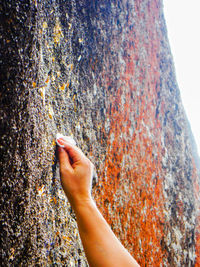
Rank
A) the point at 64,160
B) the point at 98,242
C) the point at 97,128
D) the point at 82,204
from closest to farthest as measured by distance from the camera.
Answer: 1. the point at 98,242
2. the point at 82,204
3. the point at 64,160
4. the point at 97,128

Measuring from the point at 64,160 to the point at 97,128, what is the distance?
2.08 ft

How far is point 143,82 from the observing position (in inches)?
92.8

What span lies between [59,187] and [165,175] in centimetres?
167

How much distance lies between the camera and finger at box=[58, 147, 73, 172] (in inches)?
36.4

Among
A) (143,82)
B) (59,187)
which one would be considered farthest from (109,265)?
(143,82)

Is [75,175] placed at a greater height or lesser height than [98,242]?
greater

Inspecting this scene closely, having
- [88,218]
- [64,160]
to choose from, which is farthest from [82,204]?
[64,160]

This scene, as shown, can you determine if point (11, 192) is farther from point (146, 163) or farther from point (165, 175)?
point (165, 175)

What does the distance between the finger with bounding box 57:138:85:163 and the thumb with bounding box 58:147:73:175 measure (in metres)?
0.02

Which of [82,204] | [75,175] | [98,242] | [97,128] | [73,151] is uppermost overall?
[97,128]

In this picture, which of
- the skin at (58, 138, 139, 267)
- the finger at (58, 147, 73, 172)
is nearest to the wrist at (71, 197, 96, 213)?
the skin at (58, 138, 139, 267)

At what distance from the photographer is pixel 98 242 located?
2.35 feet

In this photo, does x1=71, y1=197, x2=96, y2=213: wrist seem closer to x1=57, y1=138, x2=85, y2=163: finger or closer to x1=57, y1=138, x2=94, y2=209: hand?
x1=57, y1=138, x2=94, y2=209: hand

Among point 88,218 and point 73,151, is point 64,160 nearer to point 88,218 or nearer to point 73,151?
point 73,151
